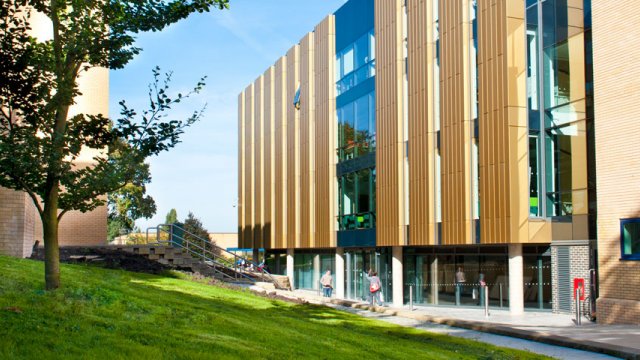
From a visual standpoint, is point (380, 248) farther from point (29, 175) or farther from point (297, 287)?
point (29, 175)

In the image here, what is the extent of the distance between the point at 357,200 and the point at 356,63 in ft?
24.1

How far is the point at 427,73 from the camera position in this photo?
31094 mm

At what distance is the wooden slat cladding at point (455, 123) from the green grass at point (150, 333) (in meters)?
11.6

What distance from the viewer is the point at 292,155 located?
160 feet

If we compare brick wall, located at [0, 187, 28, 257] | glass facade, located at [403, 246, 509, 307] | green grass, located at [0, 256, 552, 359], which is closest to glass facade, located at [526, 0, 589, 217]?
glass facade, located at [403, 246, 509, 307]

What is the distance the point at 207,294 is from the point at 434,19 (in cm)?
1674

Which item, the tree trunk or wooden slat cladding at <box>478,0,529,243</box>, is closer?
the tree trunk

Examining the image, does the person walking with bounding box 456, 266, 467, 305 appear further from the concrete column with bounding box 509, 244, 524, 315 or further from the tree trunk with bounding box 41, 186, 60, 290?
the tree trunk with bounding box 41, 186, 60, 290

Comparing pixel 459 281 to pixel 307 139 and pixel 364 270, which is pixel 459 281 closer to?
pixel 364 270

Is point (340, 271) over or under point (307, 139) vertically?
under

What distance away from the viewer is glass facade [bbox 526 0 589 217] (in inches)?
998

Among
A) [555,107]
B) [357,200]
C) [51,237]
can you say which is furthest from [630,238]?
[357,200]

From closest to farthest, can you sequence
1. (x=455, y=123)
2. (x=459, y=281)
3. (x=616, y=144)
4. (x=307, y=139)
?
(x=616, y=144)
(x=455, y=123)
(x=459, y=281)
(x=307, y=139)

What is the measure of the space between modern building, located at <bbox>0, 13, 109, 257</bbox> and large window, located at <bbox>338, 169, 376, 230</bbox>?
1279 cm
